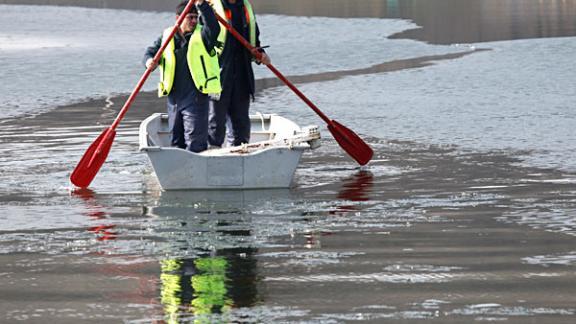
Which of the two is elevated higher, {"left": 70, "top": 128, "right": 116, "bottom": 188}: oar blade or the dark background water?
the dark background water

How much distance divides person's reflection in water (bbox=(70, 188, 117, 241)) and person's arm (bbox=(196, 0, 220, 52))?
180 centimetres

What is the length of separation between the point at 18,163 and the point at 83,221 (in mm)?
4131

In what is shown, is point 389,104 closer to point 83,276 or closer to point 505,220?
point 505,220

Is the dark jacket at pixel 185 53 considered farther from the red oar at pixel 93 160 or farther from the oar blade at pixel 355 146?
the oar blade at pixel 355 146

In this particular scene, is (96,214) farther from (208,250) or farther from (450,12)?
(450,12)

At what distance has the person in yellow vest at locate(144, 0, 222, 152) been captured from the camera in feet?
45.8

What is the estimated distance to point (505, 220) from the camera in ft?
38.4

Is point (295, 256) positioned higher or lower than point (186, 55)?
lower

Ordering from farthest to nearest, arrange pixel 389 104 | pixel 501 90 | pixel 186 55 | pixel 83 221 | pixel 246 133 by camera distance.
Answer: pixel 501 90 → pixel 389 104 → pixel 246 133 → pixel 186 55 → pixel 83 221

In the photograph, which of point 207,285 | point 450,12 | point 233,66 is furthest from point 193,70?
point 450,12

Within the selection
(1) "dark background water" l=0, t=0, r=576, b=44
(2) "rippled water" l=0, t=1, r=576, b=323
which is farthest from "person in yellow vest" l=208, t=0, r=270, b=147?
(1) "dark background water" l=0, t=0, r=576, b=44

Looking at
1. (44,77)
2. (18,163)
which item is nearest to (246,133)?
(18,163)

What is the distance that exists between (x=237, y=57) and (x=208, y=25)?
1.00 meters

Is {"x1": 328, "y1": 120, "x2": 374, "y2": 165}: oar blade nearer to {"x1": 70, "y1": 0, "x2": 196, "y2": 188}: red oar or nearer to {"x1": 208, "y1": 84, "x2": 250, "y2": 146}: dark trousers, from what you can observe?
{"x1": 208, "y1": 84, "x2": 250, "y2": 146}: dark trousers
